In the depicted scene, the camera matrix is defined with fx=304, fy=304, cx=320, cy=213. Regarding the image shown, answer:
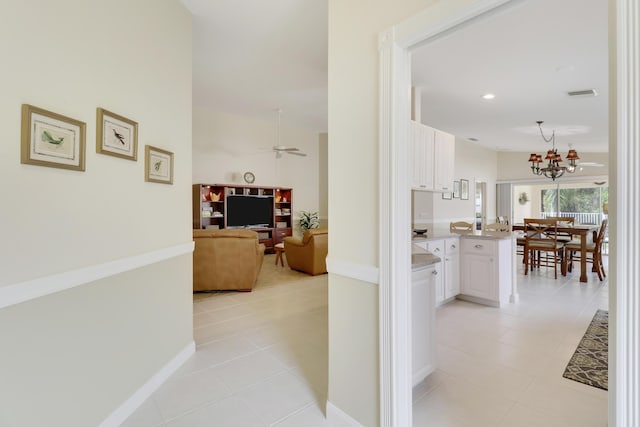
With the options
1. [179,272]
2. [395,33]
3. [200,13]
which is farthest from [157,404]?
[200,13]

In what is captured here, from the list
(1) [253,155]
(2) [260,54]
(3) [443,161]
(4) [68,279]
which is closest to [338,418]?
(4) [68,279]

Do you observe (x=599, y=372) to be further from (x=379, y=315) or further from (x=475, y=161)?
(x=475, y=161)

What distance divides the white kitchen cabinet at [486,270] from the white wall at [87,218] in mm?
3447

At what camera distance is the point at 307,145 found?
8.34 metres

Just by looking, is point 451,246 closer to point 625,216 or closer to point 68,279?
point 625,216

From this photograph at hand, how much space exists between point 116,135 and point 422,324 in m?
2.32

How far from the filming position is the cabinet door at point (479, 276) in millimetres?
3797

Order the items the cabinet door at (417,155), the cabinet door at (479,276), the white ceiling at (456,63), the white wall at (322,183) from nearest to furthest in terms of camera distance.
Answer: the white ceiling at (456,63) < the cabinet door at (417,155) < the cabinet door at (479,276) < the white wall at (322,183)

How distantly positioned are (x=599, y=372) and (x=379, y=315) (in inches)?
80.5

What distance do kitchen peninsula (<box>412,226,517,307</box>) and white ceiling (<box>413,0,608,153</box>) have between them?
6.54 ft

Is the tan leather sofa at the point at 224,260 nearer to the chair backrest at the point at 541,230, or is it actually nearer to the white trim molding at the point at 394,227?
the white trim molding at the point at 394,227

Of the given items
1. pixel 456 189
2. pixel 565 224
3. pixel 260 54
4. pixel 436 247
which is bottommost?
pixel 436 247

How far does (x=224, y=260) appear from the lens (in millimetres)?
4238

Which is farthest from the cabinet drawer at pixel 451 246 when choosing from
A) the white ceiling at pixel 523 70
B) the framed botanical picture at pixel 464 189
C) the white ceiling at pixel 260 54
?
the framed botanical picture at pixel 464 189
